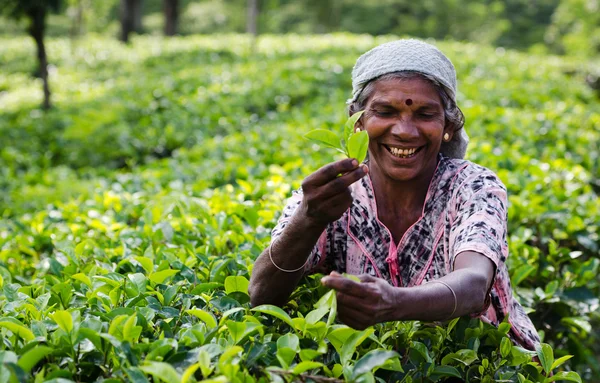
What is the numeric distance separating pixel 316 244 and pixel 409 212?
0.35 m

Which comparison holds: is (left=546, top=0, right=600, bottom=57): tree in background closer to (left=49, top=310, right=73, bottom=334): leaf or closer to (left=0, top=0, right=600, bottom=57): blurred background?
(left=0, top=0, right=600, bottom=57): blurred background

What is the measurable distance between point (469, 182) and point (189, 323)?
0.99 meters

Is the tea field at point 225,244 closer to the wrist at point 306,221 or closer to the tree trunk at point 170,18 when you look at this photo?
the wrist at point 306,221

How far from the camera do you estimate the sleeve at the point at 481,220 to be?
1.81m

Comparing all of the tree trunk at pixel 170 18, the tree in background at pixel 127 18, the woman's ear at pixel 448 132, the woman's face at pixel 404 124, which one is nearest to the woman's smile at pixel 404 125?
the woman's face at pixel 404 124

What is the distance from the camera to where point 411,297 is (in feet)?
4.92

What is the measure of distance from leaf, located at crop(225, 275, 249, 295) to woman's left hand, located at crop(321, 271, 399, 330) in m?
0.55

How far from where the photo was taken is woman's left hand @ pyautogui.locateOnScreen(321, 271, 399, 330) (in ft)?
4.62

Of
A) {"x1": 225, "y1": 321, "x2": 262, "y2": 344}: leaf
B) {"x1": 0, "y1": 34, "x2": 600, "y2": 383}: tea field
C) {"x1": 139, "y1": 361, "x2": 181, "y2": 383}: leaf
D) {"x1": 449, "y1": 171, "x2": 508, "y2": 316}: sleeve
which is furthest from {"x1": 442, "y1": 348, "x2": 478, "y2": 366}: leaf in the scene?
{"x1": 139, "y1": 361, "x2": 181, "y2": 383}: leaf

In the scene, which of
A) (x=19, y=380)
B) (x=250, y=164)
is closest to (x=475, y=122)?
(x=250, y=164)

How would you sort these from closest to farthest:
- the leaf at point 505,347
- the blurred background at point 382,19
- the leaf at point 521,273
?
the leaf at point 505,347, the leaf at point 521,273, the blurred background at point 382,19

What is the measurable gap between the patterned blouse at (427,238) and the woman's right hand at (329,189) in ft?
0.98

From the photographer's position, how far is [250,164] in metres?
4.59

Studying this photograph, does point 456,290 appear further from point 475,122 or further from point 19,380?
point 475,122
